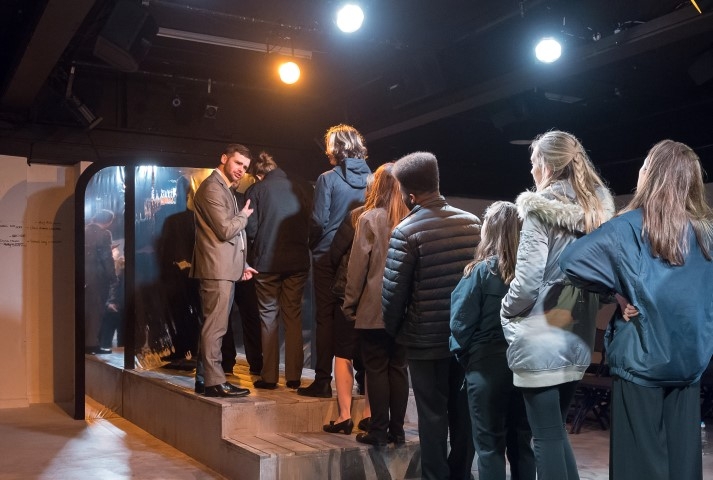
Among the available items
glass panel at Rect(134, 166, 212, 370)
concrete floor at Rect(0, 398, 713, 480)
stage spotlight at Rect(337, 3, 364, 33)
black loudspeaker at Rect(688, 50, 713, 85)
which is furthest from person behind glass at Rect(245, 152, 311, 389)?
black loudspeaker at Rect(688, 50, 713, 85)

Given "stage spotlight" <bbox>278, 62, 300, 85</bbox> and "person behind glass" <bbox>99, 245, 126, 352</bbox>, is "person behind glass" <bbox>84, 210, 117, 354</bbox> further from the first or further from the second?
"stage spotlight" <bbox>278, 62, 300, 85</bbox>

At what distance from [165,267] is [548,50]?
337cm

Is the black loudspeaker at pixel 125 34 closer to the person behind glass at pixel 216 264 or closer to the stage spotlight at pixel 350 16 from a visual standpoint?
the stage spotlight at pixel 350 16

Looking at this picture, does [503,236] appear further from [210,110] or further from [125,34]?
[210,110]

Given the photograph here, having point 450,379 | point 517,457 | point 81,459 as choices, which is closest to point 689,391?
point 517,457

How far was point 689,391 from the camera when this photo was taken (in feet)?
7.77

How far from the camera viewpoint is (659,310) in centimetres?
235

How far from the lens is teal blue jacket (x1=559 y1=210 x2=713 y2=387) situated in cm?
233

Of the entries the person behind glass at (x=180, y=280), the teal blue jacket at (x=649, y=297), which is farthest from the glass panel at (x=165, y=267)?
the teal blue jacket at (x=649, y=297)

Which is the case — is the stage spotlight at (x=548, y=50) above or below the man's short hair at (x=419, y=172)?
above

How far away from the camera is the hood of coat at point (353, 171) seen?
4.29 meters

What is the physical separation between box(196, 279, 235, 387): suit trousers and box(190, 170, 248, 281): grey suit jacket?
60mm

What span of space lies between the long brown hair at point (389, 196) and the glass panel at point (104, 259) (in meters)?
3.29

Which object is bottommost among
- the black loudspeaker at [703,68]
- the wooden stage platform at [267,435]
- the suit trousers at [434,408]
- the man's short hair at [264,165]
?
the wooden stage platform at [267,435]
